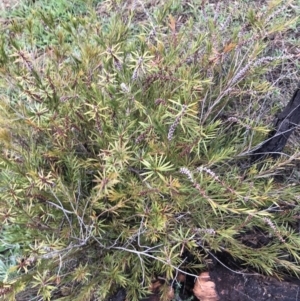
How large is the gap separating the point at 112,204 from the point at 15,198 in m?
0.43

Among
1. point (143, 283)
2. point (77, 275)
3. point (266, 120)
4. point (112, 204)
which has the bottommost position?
point (143, 283)

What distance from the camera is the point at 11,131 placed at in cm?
172

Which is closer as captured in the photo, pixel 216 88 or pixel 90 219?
pixel 90 219

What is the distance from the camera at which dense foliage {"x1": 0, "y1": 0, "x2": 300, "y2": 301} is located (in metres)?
1.57

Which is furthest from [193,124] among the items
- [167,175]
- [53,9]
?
[53,9]

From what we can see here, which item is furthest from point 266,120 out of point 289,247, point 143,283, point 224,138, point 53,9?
point 53,9

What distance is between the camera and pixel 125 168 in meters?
1.68

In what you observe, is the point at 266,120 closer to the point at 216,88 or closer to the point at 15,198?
the point at 216,88

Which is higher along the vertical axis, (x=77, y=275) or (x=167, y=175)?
(x=167, y=175)

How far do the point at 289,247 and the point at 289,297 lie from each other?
231 millimetres

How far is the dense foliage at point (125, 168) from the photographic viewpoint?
157cm

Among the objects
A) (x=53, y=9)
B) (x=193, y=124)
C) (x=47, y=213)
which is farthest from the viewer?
(x=53, y=9)

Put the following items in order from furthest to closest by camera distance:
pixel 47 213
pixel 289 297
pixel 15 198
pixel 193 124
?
pixel 289 297, pixel 47 213, pixel 193 124, pixel 15 198

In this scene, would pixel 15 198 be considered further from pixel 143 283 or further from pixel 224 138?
pixel 224 138
